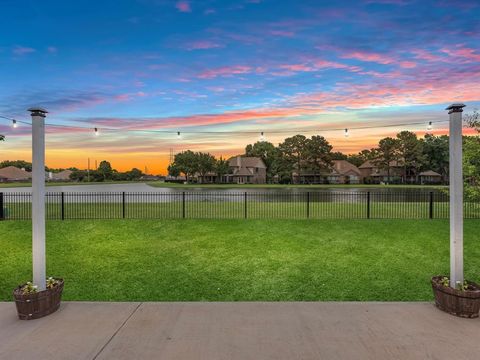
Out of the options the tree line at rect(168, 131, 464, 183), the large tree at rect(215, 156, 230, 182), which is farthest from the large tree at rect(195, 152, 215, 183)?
the large tree at rect(215, 156, 230, 182)

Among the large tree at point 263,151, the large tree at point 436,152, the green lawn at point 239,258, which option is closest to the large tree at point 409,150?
the large tree at point 436,152

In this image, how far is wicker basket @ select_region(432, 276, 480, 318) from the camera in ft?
13.1

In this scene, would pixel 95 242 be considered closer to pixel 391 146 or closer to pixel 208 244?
pixel 208 244

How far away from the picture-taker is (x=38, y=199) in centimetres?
441

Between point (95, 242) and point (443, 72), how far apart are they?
12788mm

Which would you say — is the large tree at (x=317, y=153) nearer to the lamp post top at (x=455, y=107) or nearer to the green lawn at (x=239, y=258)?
the green lawn at (x=239, y=258)

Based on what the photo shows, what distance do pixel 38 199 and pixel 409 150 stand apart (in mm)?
69914

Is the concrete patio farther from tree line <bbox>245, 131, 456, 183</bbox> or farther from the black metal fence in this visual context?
tree line <bbox>245, 131, 456, 183</bbox>

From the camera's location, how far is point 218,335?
3.61m

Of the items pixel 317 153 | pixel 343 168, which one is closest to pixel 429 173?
pixel 343 168

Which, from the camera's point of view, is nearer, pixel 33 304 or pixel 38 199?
pixel 33 304

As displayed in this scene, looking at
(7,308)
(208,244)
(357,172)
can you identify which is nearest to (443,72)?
(208,244)

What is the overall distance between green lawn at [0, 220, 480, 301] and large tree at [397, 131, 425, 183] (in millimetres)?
58570

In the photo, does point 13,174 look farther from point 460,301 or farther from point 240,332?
point 460,301
